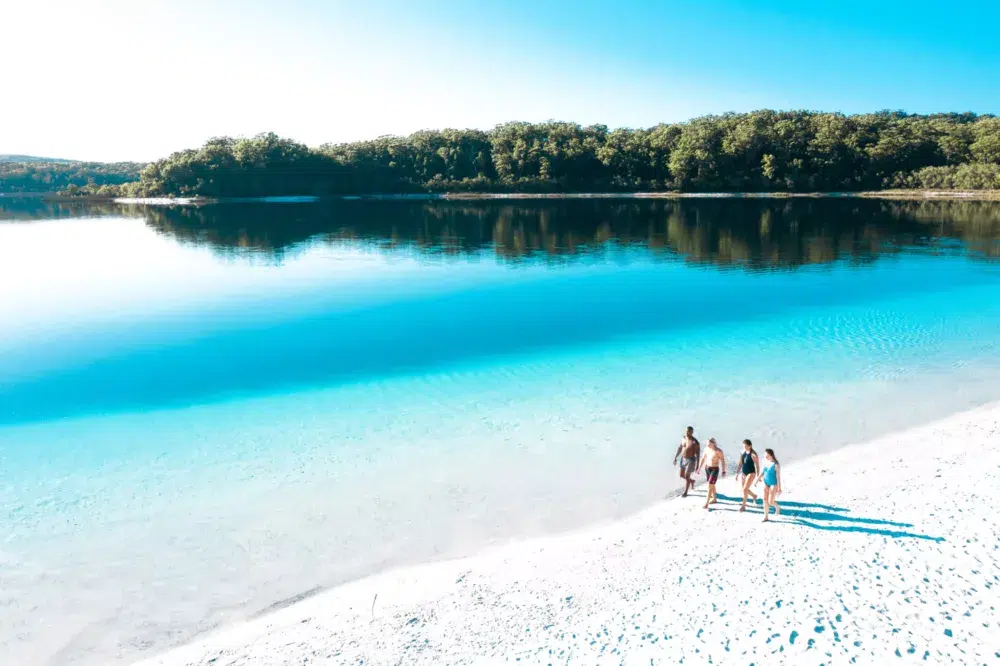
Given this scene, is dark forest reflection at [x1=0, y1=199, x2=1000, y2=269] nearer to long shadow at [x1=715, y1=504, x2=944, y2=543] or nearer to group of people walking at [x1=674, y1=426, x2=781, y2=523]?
group of people walking at [x1=674, y1=426, x2=781, y2=523]

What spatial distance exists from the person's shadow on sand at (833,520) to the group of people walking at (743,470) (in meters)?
0.28

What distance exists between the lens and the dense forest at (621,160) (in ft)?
439

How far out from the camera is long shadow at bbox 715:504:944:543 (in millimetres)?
13086

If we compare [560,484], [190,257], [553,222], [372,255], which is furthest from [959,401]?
[553,222]

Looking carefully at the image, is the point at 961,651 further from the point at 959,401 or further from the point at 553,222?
the point at 553,222

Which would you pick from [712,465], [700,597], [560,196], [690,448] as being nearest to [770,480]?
[712,465]

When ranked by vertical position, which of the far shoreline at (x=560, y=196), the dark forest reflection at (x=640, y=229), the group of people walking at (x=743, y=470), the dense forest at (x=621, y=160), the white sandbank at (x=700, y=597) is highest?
the dense forest at (x=621, y=160)

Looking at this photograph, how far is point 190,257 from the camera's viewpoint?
6562cm

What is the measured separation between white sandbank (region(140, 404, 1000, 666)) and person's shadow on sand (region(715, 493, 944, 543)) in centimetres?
5

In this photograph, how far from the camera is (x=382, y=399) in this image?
23.7 meters

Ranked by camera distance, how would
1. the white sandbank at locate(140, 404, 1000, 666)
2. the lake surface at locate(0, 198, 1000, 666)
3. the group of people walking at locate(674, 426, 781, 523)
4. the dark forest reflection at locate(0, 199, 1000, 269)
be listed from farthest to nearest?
the dark forest reflection at locate(0, 199, 1000, 269)
the group of people walking at locate(674, 426, 781, 523)
the lake surface at locate(0, 198, 1000, 666)
the white sandbank at locate(140, 404, 1000, 666)

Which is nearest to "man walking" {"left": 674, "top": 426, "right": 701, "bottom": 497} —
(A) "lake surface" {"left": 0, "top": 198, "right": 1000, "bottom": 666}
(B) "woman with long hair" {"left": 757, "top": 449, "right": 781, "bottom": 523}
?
(A) "lake surface" {"left": 0, "top": 198, "right": 1000, "bottom": 666}

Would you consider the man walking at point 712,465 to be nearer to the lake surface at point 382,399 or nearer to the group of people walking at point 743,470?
the group of people walking at point 743,470

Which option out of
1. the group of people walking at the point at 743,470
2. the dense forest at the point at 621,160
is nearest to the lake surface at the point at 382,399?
the group of people walking at the point at 743,470
